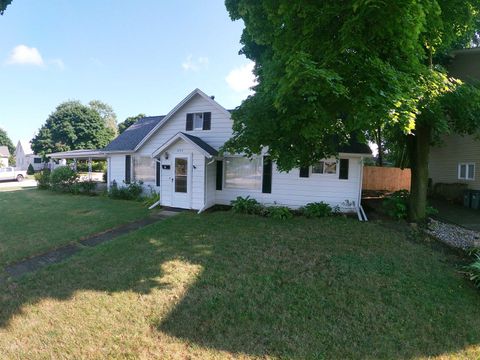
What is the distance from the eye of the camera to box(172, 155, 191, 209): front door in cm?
1185

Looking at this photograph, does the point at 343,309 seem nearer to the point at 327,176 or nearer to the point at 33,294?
the point at 33,294

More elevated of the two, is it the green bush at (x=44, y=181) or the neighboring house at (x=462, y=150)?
the neighboring house at (x=462, y=150)

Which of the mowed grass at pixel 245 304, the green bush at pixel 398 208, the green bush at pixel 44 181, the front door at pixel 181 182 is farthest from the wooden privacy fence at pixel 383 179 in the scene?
the green bush at pixel 44 181

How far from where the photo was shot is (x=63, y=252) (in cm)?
655

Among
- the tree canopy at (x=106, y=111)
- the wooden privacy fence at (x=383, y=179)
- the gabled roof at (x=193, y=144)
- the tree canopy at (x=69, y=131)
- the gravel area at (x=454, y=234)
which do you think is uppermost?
the tree canopy at (x=106, y=111)

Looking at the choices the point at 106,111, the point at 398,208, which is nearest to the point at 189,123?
the point at 398,208

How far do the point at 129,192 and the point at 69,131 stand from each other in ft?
110

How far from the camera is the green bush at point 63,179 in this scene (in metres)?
17.6

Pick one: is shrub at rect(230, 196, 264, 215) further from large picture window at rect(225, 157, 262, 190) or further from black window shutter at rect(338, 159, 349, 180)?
black window shutter at rect(338, 159, 349, 180)

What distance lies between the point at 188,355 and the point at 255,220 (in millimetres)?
6720

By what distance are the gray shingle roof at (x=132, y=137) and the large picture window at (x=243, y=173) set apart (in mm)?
6196

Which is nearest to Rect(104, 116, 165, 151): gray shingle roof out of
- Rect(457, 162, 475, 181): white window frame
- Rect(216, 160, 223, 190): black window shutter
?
Rect(216, 160, 223, 190): black window shutter

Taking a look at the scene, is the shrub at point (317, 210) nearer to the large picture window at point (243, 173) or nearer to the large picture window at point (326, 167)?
the large picture window at point (326, 167)

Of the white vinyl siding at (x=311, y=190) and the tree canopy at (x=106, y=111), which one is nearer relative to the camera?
the white vinyl siding at (x=311, y=190)
